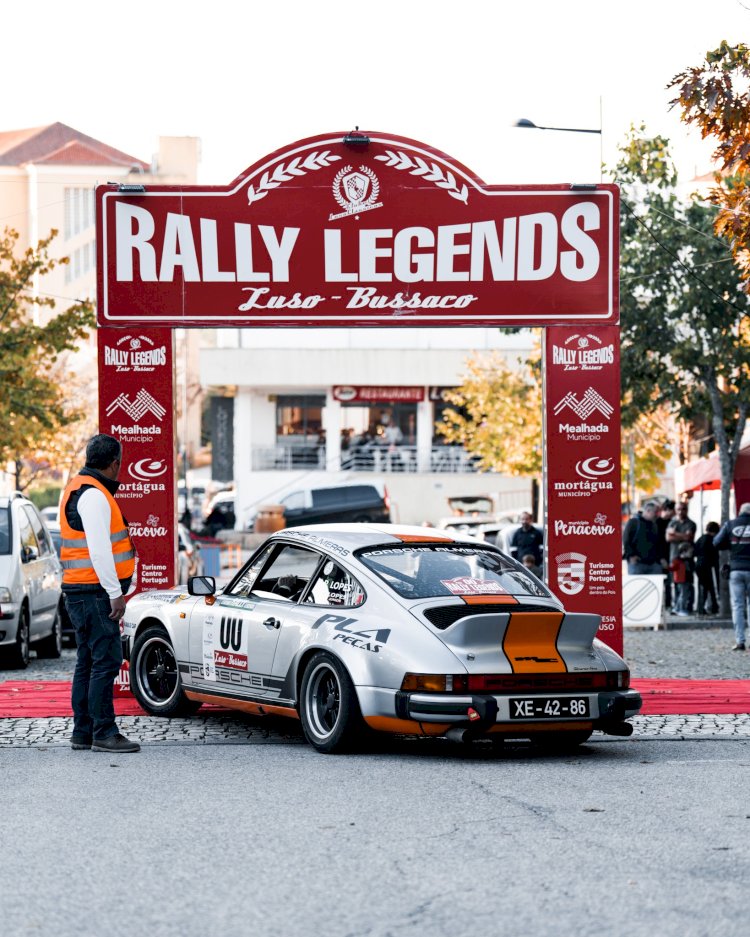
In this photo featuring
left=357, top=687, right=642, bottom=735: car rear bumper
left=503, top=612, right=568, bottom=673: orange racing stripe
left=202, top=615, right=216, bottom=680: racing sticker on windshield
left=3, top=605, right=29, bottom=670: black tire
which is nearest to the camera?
left=357, top=687, right=642, bottom=735: car rear bumper

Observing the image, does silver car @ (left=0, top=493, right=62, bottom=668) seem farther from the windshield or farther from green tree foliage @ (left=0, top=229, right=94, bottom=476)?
→ green tree foliage @ (left=0, top=229, right=94, bottom=476)

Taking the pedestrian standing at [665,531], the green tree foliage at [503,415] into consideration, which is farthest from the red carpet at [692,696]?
the green tree foliage at [503,415]

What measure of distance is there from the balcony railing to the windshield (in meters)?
56.9

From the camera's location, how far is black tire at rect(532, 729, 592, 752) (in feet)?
32.9

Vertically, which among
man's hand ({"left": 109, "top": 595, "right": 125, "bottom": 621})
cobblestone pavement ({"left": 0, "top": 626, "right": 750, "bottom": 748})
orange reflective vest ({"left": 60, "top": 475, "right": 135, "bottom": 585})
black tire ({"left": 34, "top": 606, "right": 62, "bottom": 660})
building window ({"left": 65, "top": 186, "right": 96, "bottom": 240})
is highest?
building window ({"left": 65, "top": 186, "right": 96, "bottom": 240})

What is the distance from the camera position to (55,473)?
286 feet

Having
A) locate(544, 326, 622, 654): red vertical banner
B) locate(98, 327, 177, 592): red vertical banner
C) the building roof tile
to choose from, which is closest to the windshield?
locate(544, 326, 622, 654): red vertical banner

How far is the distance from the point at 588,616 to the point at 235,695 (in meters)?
2.52

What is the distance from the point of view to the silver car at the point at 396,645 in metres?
9.26

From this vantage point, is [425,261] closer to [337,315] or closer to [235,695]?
[337,315]

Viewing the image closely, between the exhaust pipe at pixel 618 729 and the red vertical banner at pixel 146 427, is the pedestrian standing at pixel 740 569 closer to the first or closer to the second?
the red vertical banner at pixel 146 427

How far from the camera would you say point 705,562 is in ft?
84.2

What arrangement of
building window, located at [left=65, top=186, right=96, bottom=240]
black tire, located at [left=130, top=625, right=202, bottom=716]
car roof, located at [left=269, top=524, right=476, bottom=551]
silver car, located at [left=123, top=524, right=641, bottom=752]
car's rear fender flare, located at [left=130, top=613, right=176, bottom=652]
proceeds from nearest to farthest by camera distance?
silver car, located at [left=123, top=524, right=641, bottom=752] → car roof, located at [left=269, top=524, right=476, bottom=551] → car's rear fender flare, located at [left=130, top=613, right=176, bottom=652] → black tire, located at [left=130, top=625, right=202, bottom=716] → building window, located at [left=65, top=186, right=96, bottom=240]

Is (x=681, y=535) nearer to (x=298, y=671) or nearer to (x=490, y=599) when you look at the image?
(x=490, y=599)
